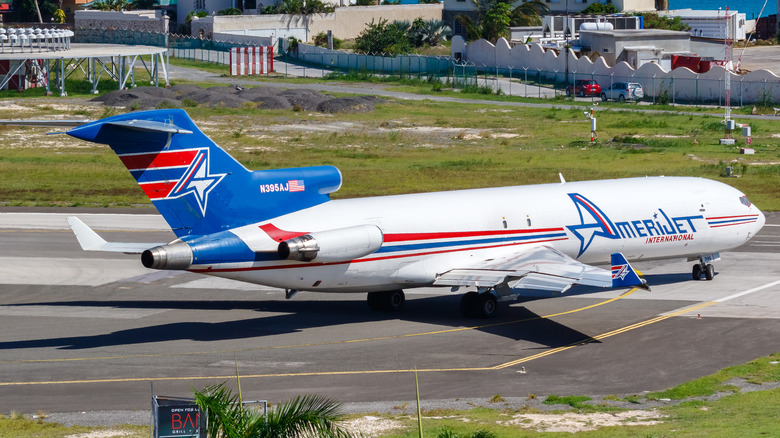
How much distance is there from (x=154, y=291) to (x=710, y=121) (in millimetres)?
60747

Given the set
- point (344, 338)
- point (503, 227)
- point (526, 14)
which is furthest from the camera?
point (526, 14)

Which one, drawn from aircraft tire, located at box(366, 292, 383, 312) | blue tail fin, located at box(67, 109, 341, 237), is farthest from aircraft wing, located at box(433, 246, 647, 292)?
blue tail fin, located at box(67, 109, 341, 237)

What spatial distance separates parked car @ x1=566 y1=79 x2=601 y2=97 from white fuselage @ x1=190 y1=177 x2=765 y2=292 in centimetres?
6706

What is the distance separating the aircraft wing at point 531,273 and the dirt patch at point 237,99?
207 ft

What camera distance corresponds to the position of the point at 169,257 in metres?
28.9

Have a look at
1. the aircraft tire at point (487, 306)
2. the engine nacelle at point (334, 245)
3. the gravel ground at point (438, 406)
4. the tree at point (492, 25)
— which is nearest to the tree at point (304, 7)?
the tree at point (492, 25)

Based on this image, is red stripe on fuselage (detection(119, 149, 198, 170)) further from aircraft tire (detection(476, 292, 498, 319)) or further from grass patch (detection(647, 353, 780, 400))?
grass patch (detection(647, 353, 780, 400))

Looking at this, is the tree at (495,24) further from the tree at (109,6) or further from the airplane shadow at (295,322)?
the airplane shadow at (295,322)

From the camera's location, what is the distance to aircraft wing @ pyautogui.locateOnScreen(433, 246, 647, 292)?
3136 cm

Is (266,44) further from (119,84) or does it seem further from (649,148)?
(649,148)

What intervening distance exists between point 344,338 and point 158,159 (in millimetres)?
7816

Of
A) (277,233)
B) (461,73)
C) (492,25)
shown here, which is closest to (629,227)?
(277,233)

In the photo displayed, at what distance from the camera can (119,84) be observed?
117250mm

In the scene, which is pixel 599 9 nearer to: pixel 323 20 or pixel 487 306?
pixel 323 20
